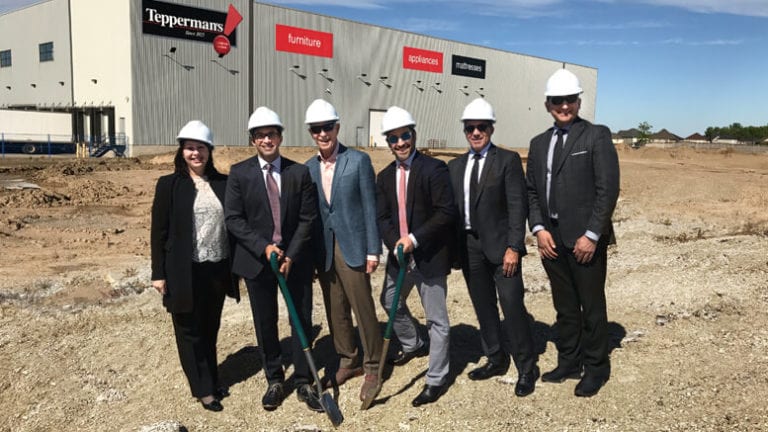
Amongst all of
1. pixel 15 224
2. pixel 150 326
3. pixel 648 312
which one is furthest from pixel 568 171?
pixel 15 224

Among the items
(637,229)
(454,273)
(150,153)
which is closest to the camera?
(454,273)

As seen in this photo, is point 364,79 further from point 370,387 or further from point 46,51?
point 370,387

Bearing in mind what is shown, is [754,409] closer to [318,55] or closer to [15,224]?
[15,224]

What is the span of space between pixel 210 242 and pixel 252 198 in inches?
17.4

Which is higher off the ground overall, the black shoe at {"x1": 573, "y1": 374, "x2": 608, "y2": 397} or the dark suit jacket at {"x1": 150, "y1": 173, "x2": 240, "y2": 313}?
the dark suit jacket at {"x1": 150, "y1": 173, "x2": 240, "y2": 313}

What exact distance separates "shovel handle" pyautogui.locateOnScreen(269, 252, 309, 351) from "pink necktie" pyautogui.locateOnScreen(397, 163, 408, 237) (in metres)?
0.90

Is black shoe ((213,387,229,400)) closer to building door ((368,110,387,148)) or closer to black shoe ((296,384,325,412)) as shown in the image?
black shoe ((296,384,325,412))

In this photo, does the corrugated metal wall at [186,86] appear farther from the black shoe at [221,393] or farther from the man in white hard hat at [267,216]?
the man in white hard hat at [267,216]

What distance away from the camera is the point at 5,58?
123 feet

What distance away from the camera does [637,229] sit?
11695 mm

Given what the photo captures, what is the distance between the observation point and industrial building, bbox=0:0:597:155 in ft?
93.6

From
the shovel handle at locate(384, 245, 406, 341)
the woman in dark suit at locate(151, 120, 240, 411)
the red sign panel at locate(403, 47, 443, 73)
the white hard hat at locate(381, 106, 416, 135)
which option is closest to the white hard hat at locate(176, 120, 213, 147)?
the woman in dark suit at locate(151, 120, 240, 411)

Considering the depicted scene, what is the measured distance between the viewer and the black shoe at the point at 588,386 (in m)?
4.05

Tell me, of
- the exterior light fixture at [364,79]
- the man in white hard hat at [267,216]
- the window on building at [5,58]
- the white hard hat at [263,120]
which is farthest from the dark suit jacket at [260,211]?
the window on building at [5,58]
